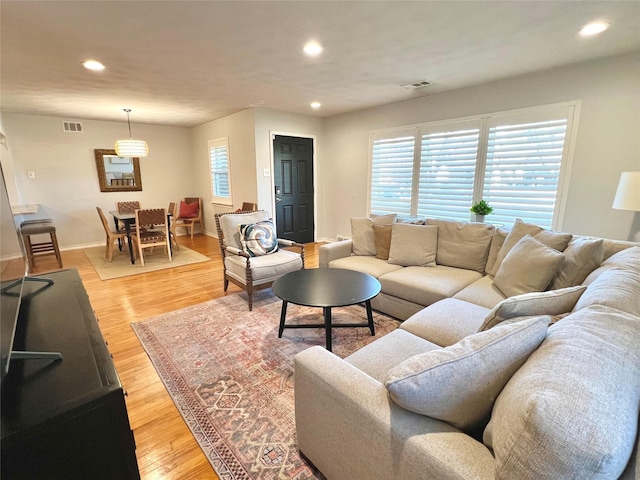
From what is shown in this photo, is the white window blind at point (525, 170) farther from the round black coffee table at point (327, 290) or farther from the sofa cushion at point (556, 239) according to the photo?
the round black coffee table at point (327, 290)

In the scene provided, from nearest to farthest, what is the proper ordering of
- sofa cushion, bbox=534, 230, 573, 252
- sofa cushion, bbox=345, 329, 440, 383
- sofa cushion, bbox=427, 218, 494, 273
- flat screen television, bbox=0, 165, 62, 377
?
1. flat screen television, bbox=0, 165, 62, 377
2. sofa cushion, bbox=345, 329, 440, 383
3. sofa cushion, bbox=534, 230, 573, 252
4. sofa cushion, bbox=427, 218, 494, 273

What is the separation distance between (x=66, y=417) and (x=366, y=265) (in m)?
2.51

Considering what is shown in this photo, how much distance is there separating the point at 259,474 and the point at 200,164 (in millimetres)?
6577

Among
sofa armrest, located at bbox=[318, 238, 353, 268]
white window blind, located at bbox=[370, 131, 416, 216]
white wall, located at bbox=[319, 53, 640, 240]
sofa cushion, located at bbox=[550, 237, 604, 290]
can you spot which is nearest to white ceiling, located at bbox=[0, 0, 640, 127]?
white wall, located at bbox=[319, 53, 640, 240]

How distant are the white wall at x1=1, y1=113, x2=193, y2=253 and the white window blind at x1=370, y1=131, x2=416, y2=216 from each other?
4.70m

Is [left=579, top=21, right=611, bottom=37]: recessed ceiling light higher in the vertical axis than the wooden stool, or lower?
higher

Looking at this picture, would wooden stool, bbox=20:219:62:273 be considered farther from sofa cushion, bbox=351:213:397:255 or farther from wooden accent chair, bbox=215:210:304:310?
sofa cushion, bbox=351:213:397:255

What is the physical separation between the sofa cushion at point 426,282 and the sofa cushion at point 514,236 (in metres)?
0.24

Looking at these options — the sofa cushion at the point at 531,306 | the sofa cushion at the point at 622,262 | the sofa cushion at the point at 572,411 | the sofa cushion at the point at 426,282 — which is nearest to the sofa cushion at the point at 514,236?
the sofa cushion at the point at 426,282

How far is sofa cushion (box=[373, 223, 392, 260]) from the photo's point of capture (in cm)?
321

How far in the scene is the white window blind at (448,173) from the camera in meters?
3.97

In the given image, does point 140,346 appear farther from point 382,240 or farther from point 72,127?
point 72,127

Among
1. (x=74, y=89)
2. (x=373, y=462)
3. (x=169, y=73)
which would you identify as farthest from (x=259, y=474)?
(x=74, y=89)

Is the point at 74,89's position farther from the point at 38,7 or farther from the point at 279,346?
the point at 279,346
